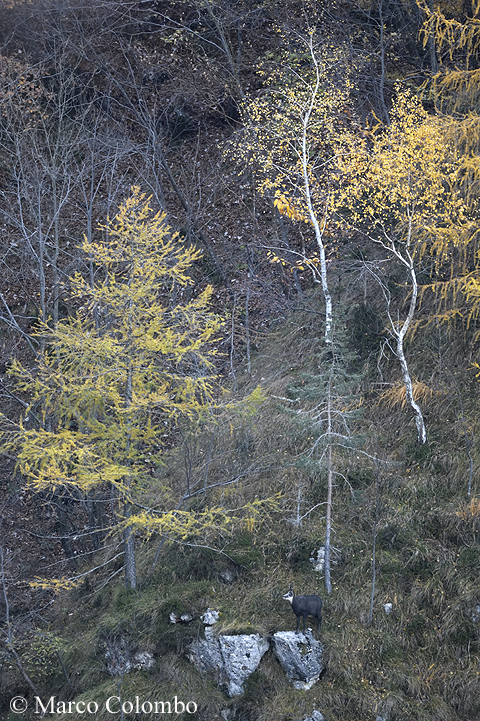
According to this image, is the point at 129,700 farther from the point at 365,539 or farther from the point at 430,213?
the point at 430,213

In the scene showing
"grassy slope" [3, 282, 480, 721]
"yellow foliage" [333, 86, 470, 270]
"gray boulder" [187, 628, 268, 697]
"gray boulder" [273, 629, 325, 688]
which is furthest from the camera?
"yellow foliage" [333, 86, 470, 270]

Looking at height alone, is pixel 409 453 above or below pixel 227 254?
below

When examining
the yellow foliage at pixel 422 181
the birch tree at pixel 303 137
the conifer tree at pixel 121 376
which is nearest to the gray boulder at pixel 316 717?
the conifer tree at pixel 121 376

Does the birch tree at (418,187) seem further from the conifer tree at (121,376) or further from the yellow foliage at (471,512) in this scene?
the conifer tree at (121,376)

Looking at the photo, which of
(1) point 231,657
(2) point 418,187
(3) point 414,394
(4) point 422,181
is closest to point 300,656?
(1) point 231,657

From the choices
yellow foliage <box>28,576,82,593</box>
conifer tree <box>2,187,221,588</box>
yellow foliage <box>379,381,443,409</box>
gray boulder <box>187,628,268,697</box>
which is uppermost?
conifer tree <box>2,187,221,588</box>

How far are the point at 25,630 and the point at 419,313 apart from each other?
406 inches

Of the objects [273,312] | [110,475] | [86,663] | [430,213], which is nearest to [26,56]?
[273,312]

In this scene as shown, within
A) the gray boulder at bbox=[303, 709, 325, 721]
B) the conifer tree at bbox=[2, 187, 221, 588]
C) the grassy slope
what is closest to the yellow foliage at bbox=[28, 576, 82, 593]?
the grassy slope

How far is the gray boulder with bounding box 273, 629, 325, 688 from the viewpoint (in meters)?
9.11

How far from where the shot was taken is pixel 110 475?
9.00m

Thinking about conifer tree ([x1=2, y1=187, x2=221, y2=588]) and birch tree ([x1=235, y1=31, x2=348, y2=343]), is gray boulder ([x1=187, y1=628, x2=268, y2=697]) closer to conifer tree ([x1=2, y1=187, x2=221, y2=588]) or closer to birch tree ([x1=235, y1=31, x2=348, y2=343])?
conifer tree ([x1=2, y1=187, x2=221, y2=588])

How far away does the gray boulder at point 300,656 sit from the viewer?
9109 millimetres

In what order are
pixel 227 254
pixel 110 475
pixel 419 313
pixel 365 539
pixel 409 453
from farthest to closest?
1. pixel 227 254
2. pixel 419 313
3. pixel 409 453
4. pixel 365 539
5. pixel 110 475
